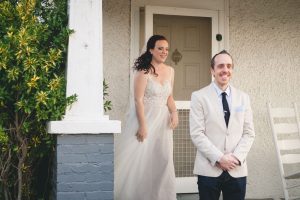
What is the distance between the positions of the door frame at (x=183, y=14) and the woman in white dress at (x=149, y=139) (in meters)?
0.61

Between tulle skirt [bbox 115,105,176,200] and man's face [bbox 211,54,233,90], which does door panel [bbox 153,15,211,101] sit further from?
man's face [bbox 211,54,233,90]

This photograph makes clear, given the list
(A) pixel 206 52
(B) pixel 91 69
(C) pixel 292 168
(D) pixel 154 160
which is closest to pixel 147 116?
(D) pixel 154 160

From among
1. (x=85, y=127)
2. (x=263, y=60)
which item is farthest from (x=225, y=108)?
(x=263, y=60)

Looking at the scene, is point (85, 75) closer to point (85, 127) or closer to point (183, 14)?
point (85, 127)

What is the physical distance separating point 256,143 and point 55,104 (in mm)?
3002

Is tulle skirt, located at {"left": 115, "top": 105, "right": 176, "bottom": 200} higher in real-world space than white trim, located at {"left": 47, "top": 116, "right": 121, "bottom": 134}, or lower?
lower

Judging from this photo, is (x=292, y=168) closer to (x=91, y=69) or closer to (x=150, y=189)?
(x=150, y=189)

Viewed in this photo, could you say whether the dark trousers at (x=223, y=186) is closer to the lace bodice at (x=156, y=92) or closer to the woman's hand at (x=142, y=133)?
the woman's hand at (x=142, y=133)

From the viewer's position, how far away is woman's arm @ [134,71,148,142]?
4.36 metres

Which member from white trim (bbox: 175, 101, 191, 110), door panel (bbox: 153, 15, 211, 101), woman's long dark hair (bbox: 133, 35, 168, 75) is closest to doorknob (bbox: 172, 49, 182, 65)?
door panel (bbox: 153, 15, 211, 101)

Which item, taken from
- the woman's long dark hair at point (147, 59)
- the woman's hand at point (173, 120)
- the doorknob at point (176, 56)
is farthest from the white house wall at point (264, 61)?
the woman's hand at point (173, 120)

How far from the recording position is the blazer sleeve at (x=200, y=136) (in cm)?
291

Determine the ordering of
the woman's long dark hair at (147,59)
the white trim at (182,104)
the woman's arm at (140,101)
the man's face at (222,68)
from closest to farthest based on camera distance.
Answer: the man's face at (222,68), the woman's arm at (140,101), the woman's long dark hair at (147,59), the white trim at (182,104)

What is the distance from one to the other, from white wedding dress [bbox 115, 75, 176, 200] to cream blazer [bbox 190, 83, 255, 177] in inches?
56.0
